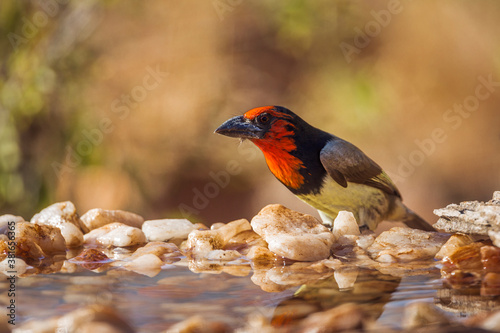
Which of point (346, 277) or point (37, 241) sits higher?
point (37, 241)

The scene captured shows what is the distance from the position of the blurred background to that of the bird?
7.64 ft

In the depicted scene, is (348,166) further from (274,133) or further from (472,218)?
(472,218)

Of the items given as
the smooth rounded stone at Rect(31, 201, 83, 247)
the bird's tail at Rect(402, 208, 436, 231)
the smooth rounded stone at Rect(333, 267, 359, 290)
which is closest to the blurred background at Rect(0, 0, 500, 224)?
the bird's tail at Rect(402, 208, 436, 231)

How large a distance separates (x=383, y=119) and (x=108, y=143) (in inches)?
91.0

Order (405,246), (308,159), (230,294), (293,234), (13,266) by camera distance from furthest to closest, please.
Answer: (308,159)
(293,234)
(405,246)
(13,266)
(230,294)

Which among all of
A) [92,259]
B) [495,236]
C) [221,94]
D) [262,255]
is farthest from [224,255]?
[221,94]

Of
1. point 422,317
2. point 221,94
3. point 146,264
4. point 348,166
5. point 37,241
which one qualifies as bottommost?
point 422,317

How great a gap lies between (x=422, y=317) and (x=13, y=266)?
102 cm

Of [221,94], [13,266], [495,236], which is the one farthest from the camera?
[221,94]

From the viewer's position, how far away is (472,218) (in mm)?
1392

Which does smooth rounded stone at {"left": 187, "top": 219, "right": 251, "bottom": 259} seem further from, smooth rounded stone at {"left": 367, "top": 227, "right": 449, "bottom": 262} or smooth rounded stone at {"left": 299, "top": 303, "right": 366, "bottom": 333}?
smooth rounded stone at {"left": 299, "top": 303, "right": 366, "bottom": 333}

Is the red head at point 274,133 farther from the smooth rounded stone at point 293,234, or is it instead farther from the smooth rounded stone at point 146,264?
the smooth rounded stone at point 146,264

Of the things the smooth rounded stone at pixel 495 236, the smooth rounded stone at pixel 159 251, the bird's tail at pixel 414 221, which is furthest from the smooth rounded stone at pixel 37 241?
the bird's tail at pixel 414 221

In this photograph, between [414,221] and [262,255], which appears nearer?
[262,255]
